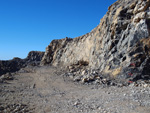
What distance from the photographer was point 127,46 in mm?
12648

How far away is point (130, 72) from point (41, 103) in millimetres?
7921

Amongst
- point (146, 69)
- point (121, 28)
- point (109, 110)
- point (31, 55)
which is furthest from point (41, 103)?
point (31, 55)

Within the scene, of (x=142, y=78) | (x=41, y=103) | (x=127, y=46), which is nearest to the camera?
(x=41, y=103)

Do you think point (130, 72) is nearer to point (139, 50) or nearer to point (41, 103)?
point (139, 50)

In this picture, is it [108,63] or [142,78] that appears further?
[108,63]

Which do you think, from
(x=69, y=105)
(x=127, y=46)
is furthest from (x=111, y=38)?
(x=69, y=105)

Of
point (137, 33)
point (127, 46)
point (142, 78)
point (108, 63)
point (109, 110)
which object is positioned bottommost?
point (109, 110)

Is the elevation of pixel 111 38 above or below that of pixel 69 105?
above

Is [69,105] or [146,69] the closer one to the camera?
[69,105]

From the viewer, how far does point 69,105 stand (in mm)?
6477

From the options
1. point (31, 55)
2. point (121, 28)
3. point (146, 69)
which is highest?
point (31, 55)

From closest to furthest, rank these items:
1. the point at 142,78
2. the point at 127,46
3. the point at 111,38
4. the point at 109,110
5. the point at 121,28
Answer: the point at 109,110 → the point at 142,78 → the point at 127,46 → the point at 121,28 → the point at 111,38

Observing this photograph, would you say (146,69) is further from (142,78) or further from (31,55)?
(31,55)

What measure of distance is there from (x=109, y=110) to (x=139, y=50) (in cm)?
823
